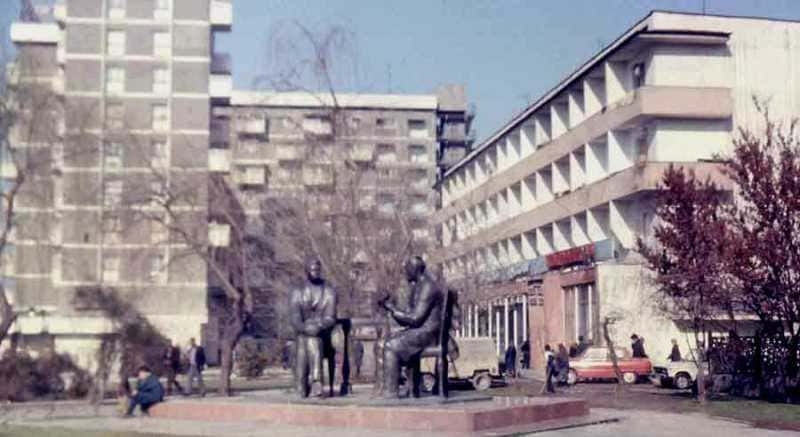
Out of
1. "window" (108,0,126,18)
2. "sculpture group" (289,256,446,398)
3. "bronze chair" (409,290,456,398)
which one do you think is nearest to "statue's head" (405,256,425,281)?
"sculpture group" (289,256,446,398)

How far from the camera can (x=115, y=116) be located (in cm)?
3994

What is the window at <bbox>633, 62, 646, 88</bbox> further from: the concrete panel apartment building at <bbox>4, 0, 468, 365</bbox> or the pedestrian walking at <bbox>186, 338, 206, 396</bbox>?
the pedestrian walking at <bbox>186, 338, 206, 396</bbox>

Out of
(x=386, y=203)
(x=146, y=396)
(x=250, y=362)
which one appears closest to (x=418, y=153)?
(x=250, y=362)

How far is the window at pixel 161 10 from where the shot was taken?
59.6m

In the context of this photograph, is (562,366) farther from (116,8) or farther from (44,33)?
(116,8)

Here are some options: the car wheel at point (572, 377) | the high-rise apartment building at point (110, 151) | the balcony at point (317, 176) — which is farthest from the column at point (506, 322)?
the balcony at point (317, 176)

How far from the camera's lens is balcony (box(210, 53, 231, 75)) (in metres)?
63.5

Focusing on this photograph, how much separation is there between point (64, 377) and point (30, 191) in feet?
18.8

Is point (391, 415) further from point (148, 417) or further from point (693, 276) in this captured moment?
point (693, 276)

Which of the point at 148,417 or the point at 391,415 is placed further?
the point at 148,417

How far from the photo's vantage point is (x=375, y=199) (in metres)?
36.7

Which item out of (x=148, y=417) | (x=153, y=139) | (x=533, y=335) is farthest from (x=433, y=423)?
(x=533, y=335)

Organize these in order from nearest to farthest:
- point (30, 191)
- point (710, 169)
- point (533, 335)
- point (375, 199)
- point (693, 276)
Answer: point (693, 276)
point (30, 191)
point (375, 199)
point (710, 169)
point (533, 335)

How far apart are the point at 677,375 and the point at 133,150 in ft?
60.7
